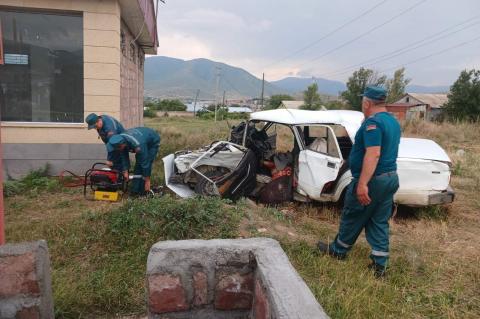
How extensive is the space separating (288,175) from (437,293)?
9.78 ft

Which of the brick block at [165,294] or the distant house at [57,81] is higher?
the distant house at [57,81]

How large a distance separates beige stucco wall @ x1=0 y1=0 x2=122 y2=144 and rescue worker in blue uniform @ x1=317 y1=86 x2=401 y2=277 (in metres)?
5.48

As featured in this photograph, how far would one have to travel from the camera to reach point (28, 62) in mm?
7488

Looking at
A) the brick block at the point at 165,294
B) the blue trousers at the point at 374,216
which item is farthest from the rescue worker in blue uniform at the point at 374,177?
the brick block at the point at 165,294

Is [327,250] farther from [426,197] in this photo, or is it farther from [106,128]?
[106,128]

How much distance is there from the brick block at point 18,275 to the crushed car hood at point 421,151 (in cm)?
487

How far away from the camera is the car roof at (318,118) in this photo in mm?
6039

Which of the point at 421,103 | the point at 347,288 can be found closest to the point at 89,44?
the point at 347,288

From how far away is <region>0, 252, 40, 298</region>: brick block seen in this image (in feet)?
7.44

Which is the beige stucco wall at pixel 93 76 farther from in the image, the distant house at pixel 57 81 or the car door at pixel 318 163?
the car door at pixel 318 163

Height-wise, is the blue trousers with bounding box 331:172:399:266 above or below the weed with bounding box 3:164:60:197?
above

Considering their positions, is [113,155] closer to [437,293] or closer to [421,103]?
[437,293]

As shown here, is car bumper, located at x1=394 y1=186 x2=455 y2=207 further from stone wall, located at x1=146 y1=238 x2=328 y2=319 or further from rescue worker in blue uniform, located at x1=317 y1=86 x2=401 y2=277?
stone wall, located at x1=146 y1=238 x2=328 y2=319

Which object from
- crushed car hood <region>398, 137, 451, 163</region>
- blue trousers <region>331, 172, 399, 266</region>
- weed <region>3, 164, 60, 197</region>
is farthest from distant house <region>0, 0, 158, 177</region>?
blue trousers <region>331, 172, 399, 266</region>
